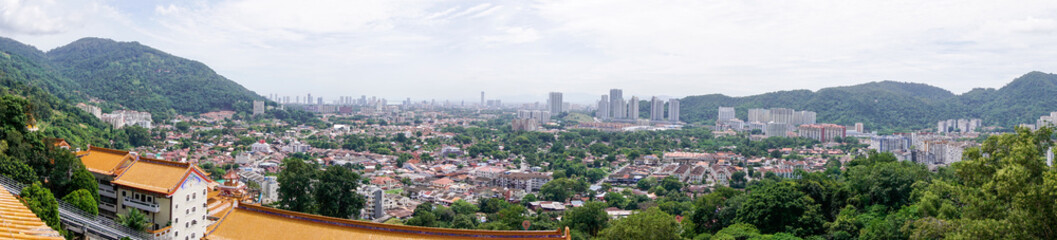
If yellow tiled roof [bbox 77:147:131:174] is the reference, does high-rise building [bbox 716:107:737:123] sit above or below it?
above

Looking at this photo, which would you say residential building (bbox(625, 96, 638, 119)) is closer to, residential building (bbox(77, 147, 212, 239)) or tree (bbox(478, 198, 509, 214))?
tree (bbox(478, 198, 509, 214))

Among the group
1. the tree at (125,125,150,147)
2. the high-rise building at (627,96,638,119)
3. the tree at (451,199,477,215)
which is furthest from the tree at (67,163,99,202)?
the high-rise building at (627,96,638,119)

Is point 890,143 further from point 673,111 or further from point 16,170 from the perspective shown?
point 16,170

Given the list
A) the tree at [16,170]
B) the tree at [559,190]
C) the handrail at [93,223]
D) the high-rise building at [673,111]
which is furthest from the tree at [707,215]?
the high-rise building at [673,111]

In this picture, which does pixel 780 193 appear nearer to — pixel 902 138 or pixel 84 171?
pixel 84 171

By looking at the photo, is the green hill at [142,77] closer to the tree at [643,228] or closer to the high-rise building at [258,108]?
the high-rise building at [258,108]

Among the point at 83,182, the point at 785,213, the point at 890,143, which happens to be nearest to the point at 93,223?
the point at 83,182

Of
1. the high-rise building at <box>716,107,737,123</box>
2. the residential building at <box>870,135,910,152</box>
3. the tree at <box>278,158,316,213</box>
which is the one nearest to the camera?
the tree at <box>278,158,316,213</box>
